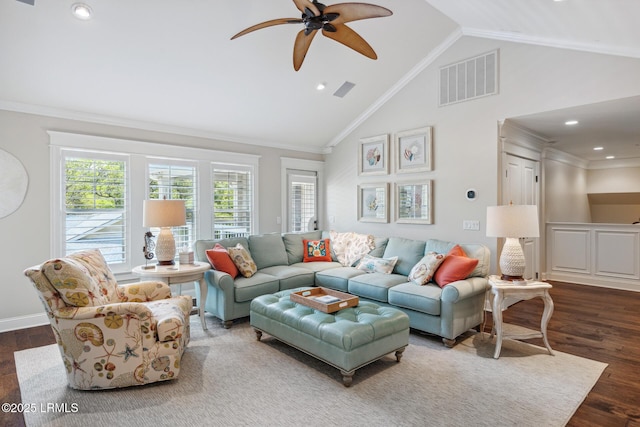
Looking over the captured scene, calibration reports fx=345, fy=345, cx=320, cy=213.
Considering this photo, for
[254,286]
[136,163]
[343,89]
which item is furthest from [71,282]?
[343,89]

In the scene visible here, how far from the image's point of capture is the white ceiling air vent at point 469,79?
14.0ft

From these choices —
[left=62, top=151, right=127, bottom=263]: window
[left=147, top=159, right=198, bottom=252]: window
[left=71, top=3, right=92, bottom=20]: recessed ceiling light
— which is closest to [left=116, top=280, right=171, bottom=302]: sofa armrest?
[left=62, top=151, right=127, bottom=263]: window

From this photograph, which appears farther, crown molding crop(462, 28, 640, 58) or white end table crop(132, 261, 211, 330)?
white end table crop(132, 261, 211, 330)

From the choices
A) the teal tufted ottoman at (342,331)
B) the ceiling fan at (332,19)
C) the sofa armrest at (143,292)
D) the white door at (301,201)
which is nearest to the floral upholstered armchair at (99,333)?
the sofa armrest at (143,292)

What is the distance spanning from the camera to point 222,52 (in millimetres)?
3805

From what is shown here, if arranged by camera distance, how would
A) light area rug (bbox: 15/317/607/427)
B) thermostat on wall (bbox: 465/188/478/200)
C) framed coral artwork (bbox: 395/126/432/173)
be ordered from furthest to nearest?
framed coral artwork (bbox: 395/126/432/173)
thermostat on wall (bbox: 465/188/478/200)
light area rug (bbox: 15/317/607/427)

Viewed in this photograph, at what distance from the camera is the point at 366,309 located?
10.2 feet

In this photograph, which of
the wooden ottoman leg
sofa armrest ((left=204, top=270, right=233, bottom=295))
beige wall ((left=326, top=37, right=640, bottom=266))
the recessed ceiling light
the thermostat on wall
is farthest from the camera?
the thermostat on wall

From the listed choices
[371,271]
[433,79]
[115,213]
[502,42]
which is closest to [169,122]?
[115,213]

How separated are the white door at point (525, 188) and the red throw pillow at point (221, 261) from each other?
352 cm

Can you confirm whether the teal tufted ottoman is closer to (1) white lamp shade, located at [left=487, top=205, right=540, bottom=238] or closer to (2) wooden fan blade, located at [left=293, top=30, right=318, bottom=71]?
(1) white lamp shade, located at [left=487, top=205, right=540, bottom=238]

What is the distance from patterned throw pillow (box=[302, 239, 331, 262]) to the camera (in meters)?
5.31

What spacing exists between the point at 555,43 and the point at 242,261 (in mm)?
4316

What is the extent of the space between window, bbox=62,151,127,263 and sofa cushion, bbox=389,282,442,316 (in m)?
3.45
